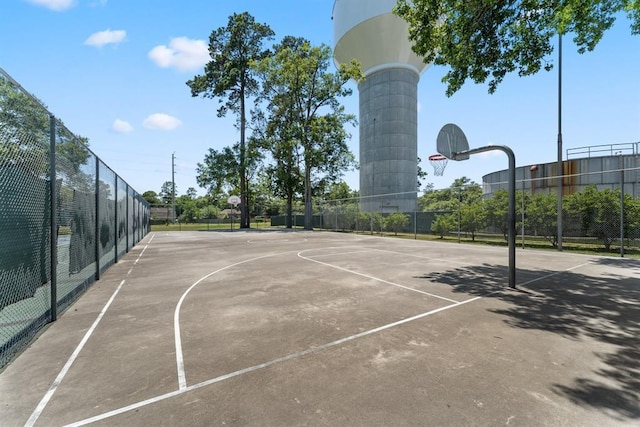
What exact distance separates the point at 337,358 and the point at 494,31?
453 inches

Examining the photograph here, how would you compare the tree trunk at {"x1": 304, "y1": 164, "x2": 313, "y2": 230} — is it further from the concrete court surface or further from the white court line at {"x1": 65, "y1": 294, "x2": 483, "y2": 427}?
the white court line at {"x1": 65, "y1": 294, "x2": 483, "y2": 427}

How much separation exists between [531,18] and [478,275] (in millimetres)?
8352

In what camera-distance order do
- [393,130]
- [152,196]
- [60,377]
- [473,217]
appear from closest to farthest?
[60,377] < [473,217] < [393,130] < [152,196]

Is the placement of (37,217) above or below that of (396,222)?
above

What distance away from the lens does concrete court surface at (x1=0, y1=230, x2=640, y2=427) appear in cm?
270

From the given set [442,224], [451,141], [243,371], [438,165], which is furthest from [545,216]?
[243,371]

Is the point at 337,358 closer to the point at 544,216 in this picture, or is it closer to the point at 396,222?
the point at 544,216

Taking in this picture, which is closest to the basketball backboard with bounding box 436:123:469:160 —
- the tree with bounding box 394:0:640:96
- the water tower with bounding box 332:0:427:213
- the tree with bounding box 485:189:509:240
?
the tree with bounding box 394:0:640:96

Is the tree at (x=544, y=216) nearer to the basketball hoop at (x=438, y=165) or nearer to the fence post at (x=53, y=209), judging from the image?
the basketball hoop at (x=438, y=165)

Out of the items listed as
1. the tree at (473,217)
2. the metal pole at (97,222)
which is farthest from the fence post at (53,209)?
the tree at (473,217)

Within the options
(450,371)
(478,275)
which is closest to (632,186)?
(478,275)

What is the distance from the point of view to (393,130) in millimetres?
40281

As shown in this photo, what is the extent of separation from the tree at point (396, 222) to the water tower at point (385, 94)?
12.0 m

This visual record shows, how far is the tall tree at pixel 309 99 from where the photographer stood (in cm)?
3341
